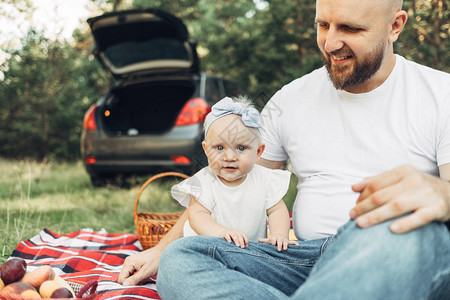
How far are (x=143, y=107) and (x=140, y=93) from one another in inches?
9.9

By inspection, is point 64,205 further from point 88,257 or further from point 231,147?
point 231,147

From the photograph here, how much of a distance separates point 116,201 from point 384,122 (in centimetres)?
334

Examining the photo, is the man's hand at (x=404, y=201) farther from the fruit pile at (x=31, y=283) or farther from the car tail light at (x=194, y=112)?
the car tail light at (x=194, y=112)

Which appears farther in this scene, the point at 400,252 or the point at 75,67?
the point at 75,67

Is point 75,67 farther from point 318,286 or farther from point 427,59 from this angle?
point 318,286

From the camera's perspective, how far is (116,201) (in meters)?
4.61

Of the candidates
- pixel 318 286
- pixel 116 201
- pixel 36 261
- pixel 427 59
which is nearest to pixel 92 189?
pixel 116 201

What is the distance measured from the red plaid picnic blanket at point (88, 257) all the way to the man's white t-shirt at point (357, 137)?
0.86 m

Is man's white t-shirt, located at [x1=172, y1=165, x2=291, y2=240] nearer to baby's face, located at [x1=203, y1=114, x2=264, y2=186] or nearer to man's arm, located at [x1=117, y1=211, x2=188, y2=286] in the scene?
baby's face, located at [x1=203, y1=114, x2=264, y2=186]

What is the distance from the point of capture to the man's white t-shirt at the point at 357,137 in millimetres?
1842

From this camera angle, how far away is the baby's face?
2025 mm

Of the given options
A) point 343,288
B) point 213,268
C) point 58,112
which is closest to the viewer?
point 343,288

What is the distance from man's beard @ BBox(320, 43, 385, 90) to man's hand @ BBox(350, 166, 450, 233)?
0.72 meters

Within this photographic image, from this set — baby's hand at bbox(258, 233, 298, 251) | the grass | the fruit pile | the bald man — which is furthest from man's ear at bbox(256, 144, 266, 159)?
the grass
